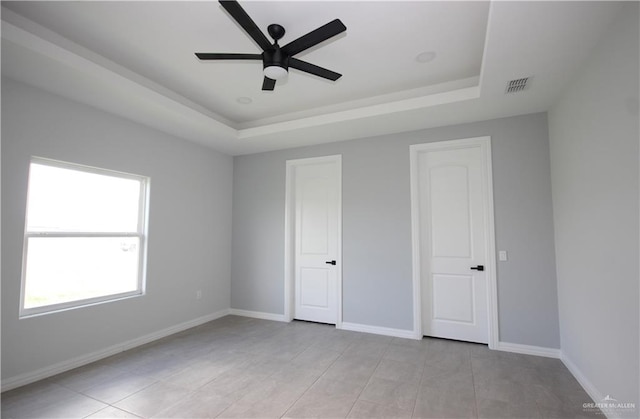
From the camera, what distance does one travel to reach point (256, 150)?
15.7 feet

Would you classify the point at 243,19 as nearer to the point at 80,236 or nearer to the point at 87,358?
the point at 80,236

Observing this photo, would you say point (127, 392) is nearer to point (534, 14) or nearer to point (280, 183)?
point (280, 183)

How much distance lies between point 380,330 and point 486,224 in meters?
1.89

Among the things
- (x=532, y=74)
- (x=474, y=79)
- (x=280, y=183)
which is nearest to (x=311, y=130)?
(x=280, y=183)

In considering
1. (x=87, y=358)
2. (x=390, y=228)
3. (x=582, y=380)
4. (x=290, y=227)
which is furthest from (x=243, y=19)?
(x=582, y=380)

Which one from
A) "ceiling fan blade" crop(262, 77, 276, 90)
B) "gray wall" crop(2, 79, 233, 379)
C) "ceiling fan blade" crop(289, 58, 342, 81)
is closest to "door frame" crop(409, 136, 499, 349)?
"ceiling fan blade" crop(289, 58, 342, 81)

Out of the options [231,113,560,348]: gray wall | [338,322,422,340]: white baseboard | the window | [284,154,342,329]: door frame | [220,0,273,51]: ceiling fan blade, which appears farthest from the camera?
[284,154,342,329]: door frame

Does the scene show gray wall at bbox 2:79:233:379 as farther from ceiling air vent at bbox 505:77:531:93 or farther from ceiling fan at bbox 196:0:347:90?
ceiling air vent at bbox 505:77:531:93

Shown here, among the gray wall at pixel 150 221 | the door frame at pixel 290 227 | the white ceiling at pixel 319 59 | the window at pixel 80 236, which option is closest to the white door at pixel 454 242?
the white ceiling at pixel 319 59

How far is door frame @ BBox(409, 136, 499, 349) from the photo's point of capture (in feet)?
11.0

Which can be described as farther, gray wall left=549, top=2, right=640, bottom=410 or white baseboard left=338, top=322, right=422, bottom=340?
white baseboard left=338, top=322, right=422, bottom=340

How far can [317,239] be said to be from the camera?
4520 mm

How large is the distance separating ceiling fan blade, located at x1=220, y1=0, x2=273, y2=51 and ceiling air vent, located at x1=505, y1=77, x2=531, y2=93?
217 centimetres

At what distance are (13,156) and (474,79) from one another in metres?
4.40
